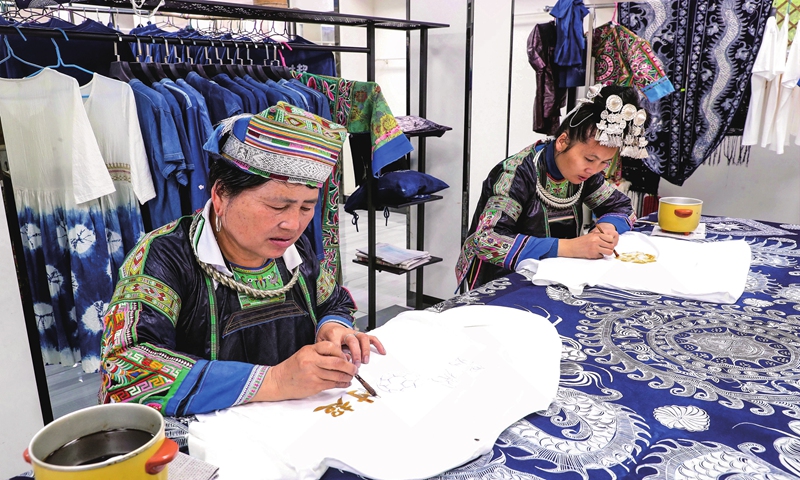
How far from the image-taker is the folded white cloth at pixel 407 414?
2.47 ft

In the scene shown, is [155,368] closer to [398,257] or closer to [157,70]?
[157,70]

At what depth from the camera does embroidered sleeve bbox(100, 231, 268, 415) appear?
872 millimetres

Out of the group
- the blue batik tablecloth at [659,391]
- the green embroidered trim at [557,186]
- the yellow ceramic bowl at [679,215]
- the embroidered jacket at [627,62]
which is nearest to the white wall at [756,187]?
the embroidered jacket at [627,62]

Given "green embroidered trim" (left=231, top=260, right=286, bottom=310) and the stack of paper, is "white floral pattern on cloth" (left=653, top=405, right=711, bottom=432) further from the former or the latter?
the stack of paper

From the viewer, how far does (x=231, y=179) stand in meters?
1.00

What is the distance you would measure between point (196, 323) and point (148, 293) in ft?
0.40

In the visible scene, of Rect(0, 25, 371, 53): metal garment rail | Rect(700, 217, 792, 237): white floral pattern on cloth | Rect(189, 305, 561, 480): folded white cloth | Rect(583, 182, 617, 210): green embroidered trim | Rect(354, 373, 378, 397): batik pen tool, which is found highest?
Rect(0, 25, 371, 53): metal garment rail

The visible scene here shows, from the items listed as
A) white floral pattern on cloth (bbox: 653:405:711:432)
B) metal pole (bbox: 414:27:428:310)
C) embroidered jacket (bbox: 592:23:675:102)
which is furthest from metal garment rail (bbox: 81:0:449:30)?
white floral pattern on cloth (bbox: 653:405:711:432)

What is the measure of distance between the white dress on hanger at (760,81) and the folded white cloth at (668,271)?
6.01ft

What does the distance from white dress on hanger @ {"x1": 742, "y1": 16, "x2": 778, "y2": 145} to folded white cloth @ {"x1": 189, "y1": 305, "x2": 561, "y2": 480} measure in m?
2.72

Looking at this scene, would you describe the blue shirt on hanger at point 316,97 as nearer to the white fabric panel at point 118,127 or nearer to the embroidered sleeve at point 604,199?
the white fabric panel at point 118,127

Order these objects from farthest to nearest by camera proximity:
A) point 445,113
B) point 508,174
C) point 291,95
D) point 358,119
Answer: point 445,113 → point 358,119 → point 291,95 → point 508,174

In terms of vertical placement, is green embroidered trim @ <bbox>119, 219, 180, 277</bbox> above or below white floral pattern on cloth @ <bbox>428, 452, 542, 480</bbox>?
above

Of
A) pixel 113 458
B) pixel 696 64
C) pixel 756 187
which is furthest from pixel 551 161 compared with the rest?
pixel 756 187
